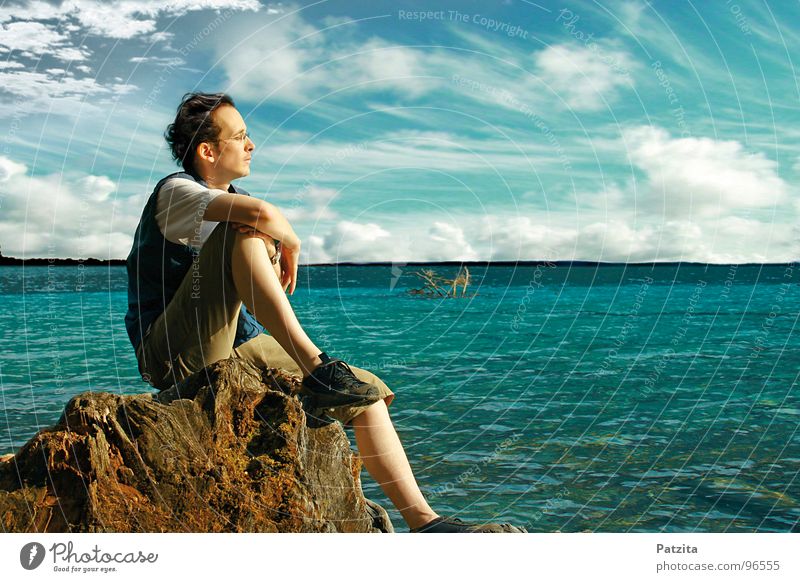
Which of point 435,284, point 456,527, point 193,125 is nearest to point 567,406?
point 456,527

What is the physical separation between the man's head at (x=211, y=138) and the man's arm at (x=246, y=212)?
2.00ft

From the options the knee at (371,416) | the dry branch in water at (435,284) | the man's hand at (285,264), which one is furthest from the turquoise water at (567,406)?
the dry branch in water at (435,284)

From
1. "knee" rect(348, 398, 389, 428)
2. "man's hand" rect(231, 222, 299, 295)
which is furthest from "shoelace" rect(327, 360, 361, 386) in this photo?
"man's hand" rect(231, 222, 299, 295)

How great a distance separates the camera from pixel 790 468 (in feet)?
27.6

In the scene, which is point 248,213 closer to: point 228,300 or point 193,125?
point 228,300

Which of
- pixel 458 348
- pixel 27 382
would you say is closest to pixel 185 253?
pixel 27 382

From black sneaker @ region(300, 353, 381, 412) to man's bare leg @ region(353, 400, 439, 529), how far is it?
0.16 metres

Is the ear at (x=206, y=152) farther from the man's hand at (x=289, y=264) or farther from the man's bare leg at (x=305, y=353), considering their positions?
the man's bare leg at (x=305, y=353)

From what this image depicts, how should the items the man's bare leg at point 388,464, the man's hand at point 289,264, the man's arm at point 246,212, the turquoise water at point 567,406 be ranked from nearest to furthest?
the man's arm at point 246,212 < the man's bare leg at point 388,464 < the man's hand at point 289,264 < the turquoise water at point 567,406

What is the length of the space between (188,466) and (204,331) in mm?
710

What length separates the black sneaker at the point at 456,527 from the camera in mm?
3744

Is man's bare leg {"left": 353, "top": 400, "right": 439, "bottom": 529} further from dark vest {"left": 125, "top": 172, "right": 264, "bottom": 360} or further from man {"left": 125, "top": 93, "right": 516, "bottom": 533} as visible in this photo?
dark vest {"left": 125, "top": 172, "right": 264, "bottom": 360}

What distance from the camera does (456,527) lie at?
12.4 feet

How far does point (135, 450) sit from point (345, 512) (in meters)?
1.10
